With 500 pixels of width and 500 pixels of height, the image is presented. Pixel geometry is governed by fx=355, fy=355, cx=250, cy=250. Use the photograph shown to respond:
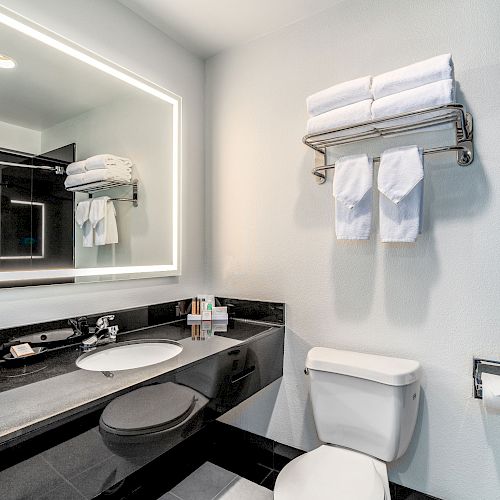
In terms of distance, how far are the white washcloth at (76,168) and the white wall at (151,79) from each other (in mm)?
487

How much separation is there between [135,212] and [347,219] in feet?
3.37

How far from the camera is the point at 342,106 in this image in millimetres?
1437

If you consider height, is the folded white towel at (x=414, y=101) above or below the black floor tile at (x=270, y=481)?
above

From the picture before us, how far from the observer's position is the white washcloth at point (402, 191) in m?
1.31

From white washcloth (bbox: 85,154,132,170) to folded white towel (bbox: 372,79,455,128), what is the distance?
1149mm

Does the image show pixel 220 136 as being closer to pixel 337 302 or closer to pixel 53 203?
pixel 53 203

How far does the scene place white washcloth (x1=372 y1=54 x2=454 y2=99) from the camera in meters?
1.21

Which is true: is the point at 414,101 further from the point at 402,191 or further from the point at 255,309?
the point at 255,309

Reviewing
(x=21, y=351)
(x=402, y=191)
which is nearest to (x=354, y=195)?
(x=402, y=191)

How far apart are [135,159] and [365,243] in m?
1.19

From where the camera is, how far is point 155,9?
1697mm

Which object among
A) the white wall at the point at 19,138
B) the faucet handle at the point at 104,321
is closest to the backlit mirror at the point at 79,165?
the white wall at the point at 19,138

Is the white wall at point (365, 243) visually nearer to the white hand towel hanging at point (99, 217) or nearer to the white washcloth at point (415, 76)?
the white washcloth at point (415, 76)

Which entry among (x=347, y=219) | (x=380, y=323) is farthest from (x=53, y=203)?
(x=380, y=323)
